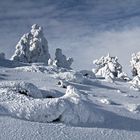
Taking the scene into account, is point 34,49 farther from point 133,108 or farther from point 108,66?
point 133,108

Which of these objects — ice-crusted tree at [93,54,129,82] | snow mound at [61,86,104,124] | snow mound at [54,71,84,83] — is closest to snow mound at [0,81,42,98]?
snow mound at [61,86,104,124]

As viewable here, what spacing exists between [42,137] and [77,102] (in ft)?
17.3

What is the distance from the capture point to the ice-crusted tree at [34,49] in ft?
334

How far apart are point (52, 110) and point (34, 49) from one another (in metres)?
80.0

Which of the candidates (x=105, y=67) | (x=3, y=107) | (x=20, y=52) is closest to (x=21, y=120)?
(x=3, y=107)

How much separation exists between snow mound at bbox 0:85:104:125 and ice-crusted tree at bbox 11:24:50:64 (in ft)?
256

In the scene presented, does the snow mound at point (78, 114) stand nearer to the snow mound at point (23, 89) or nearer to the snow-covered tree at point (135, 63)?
the snow mound at point (23, 89)

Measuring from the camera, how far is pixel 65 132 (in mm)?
20812

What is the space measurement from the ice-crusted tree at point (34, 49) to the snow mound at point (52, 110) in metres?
78.1

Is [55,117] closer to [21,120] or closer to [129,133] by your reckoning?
[21,120]

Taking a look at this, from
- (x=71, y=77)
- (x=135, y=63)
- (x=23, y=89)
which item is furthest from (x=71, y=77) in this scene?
(x=135, y=63)

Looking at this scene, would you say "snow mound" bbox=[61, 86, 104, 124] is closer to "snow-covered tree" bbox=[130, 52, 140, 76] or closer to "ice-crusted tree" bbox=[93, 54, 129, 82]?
"ice-crusted tree" bbox=[93, 54, 129, 82]

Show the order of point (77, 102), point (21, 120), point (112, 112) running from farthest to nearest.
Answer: point (112, 112)
point (77, 102)
point (21, 120)

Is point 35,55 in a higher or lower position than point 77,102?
higher
